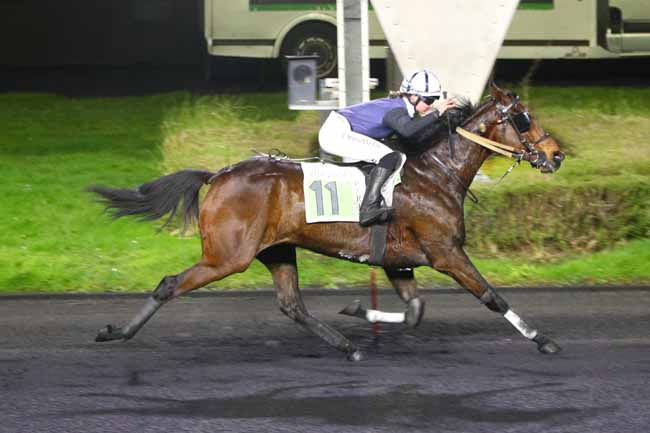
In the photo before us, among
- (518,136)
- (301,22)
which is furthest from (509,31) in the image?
(518,136)

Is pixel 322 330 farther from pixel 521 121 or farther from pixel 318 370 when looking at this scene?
pixel 521 121

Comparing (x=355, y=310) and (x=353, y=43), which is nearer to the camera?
(x=355, y=310)

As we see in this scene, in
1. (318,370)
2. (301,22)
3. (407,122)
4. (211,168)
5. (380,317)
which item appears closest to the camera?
(318,370)

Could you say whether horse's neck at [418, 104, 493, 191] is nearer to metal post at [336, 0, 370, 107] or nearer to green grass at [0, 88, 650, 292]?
green grass at [0, 88, 650, 292]

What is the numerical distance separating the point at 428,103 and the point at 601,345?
214 cm

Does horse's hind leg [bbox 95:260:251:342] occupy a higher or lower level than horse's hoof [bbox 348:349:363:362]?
higher

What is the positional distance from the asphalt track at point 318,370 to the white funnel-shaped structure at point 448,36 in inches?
129

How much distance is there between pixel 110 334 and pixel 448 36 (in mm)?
5988

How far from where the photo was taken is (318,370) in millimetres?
8953

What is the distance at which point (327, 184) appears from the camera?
9.42 m

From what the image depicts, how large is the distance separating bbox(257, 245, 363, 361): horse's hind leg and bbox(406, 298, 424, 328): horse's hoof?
0.56 m

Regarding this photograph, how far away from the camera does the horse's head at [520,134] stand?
9727 mm

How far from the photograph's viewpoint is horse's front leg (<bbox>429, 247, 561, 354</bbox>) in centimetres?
932

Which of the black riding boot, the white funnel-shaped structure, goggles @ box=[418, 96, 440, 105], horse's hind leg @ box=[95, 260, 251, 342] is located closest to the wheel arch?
the white funnel-shaped structure
